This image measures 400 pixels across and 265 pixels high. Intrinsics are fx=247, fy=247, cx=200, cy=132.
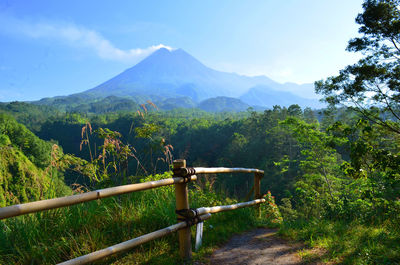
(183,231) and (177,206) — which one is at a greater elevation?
(177,206)

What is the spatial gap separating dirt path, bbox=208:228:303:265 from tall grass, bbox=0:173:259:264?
0.56ft

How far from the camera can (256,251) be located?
9.22ft

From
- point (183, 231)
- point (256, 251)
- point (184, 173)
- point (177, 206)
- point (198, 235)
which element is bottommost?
point (256, 251)

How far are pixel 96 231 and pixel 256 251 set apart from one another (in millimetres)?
1741

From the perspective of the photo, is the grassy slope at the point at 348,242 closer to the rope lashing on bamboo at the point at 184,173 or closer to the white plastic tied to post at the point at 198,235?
the white plastic tied to post at the point at 198,235

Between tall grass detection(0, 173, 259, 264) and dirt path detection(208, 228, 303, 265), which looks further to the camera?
dirt path detection(208, 228, 303, 265)

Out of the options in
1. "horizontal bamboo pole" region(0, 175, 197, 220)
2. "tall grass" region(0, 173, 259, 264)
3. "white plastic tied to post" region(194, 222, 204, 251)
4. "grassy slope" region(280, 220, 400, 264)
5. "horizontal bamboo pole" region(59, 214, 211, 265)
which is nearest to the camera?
"horizontal bamboo pole" region(0, 175, 197, 220)

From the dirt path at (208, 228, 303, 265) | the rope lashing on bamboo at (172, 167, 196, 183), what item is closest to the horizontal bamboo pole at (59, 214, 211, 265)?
the rope lashing on bamboo at (172, 167, 196, 183)

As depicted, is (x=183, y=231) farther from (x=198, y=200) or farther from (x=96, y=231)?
(x=198, y=200)

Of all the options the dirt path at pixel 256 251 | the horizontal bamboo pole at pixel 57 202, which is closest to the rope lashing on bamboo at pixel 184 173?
the horizontal bamboo pole at pixel 57 202

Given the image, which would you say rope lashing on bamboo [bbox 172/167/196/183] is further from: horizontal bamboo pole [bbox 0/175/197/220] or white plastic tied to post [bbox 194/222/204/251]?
white plastic tied to post [bbox 194/222/204/251]

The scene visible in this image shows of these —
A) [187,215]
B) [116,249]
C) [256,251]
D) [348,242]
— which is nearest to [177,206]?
[187,215]

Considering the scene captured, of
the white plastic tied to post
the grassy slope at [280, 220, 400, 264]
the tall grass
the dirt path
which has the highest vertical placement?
the tall grass

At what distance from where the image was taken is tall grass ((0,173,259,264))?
2093 millimetres
